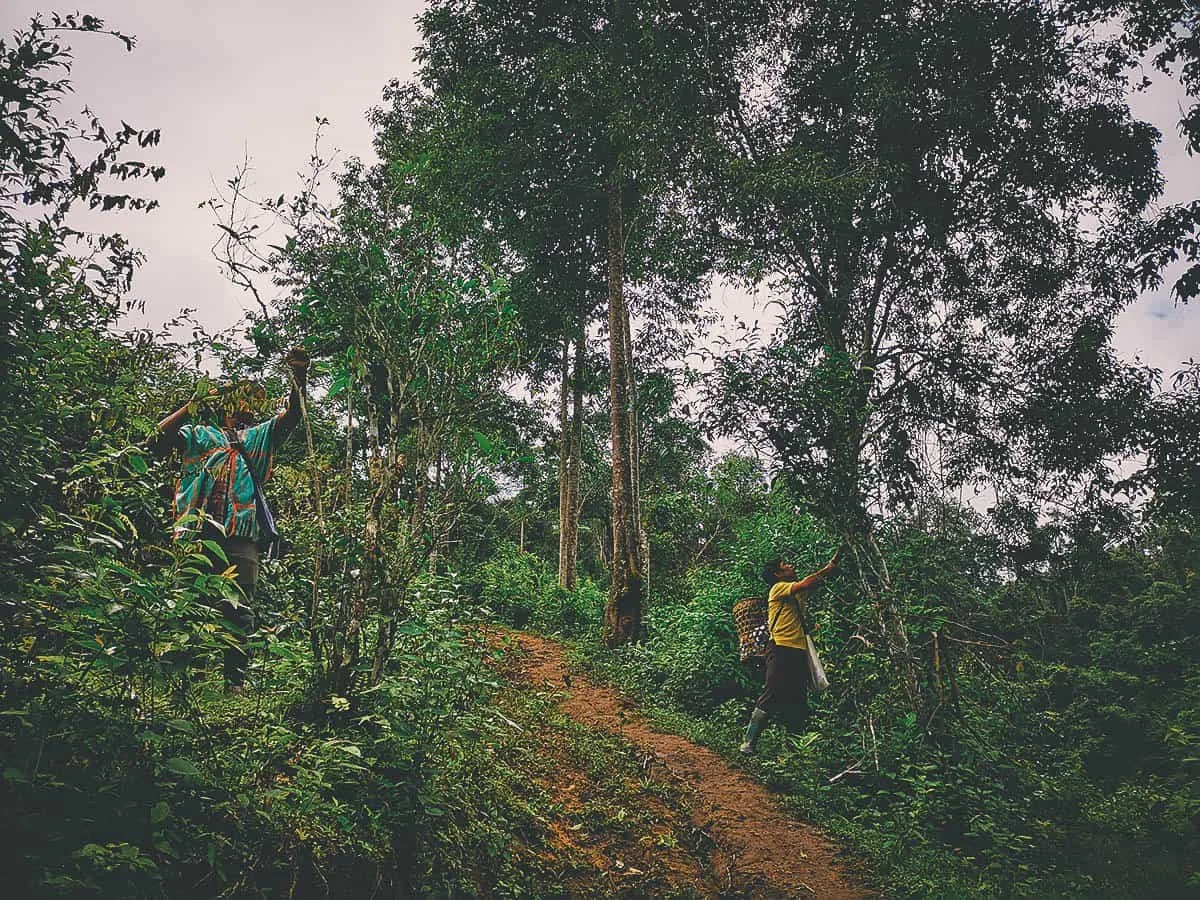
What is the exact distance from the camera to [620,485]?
10539 mm

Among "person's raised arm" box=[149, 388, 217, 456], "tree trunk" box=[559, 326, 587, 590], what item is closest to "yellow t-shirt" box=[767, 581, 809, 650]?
"person's raised arm" box=[149, 388, 217, 456]

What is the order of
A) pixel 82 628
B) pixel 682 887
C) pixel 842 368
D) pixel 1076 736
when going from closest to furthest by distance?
pixel 82 628, pixel 682 887, pixel 842 368, pixel 1076 736

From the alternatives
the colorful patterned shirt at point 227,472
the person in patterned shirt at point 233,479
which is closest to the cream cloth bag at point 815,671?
the person in patterned shirt at point 233,479

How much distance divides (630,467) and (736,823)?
21.9 feet

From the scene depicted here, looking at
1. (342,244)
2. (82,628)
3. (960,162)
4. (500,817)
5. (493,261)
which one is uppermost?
(493,261)

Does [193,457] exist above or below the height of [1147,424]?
below

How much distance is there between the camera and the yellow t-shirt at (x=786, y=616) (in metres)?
6.18

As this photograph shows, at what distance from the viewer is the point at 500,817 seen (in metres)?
3.32

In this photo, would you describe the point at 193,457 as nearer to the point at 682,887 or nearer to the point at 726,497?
the point at 682,887

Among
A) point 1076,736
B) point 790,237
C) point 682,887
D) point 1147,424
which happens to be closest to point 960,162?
point 790,237

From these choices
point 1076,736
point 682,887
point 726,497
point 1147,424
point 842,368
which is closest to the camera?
point 682,887

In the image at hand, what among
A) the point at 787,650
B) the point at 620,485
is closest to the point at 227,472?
the point at 787,650

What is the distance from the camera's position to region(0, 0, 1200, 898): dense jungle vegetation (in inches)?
76.1

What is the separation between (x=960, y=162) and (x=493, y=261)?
9003mm
